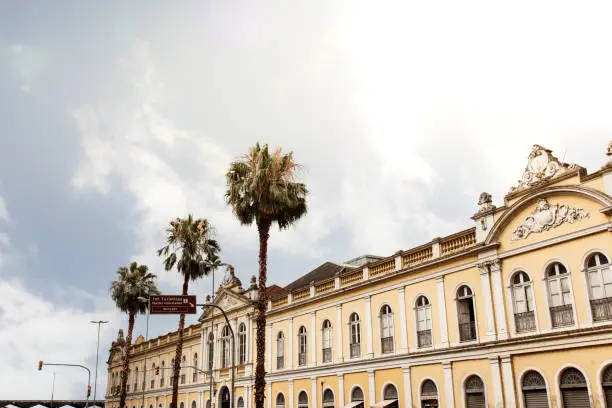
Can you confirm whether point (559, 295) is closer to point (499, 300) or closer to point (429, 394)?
point (499, 300)

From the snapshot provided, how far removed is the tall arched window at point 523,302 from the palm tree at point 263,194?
12053mm

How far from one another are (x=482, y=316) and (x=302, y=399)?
51.3 feet

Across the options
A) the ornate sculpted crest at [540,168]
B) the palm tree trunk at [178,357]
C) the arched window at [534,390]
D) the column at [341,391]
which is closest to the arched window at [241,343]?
the palm tree trunk at [178,357]

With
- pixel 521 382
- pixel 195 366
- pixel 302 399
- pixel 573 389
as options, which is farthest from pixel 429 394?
pixel 195 366

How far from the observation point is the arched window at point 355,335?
111 ft

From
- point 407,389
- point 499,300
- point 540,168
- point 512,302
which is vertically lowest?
point 407,389

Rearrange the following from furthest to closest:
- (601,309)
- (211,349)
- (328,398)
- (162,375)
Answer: (162,375)
(211,349)
(328,398)
(601,309)

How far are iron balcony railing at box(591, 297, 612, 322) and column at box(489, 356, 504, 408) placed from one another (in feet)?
15.8

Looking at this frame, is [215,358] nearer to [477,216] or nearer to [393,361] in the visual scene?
[393,361]

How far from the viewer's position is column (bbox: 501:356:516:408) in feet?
80.1

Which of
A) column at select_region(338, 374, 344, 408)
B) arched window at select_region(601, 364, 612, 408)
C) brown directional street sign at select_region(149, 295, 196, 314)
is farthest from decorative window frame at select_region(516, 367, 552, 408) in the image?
brown directional street sign at select_region(149, 295, 196, 314)

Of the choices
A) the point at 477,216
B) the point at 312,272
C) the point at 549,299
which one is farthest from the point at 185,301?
the point at 312,272

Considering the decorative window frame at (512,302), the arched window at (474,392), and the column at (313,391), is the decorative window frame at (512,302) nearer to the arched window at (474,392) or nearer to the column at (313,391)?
the arched window at (474,392)

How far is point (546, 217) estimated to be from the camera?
2456cm
